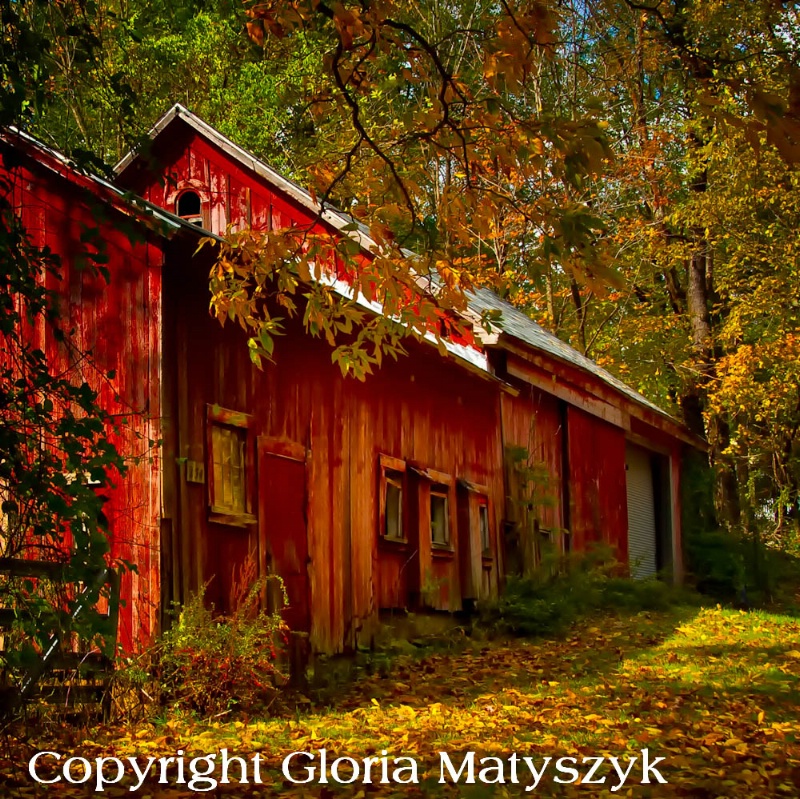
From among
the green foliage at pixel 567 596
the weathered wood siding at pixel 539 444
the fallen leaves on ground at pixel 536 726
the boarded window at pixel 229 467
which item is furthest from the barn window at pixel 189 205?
the fallen leaves on ground at pixel 536 726

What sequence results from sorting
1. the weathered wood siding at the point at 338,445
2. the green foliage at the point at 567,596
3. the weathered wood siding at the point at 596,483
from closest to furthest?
the weathered wood siding at the point at 338,445
the green foliage at the point at 567,596
the weathered wood siding at the point at 596,483

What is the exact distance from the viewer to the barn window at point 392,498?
44.8ft

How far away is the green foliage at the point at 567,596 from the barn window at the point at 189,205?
24.3 feet

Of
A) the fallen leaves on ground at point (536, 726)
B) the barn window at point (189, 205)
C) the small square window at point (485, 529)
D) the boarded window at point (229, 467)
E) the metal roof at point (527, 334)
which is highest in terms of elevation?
the barn window at point (189, 205)

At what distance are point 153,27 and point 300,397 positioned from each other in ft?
57.7

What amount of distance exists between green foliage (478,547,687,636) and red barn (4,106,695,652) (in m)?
0.48

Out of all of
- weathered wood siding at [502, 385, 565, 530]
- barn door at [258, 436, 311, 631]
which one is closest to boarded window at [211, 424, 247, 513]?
barn door at [258, 436, 311, 631]

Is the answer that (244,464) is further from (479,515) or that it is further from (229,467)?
(479,515)

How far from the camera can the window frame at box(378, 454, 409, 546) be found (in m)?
13.6

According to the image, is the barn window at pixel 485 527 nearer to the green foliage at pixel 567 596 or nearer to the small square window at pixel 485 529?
the small square window at pixel 485 529

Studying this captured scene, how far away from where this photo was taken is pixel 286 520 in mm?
11648

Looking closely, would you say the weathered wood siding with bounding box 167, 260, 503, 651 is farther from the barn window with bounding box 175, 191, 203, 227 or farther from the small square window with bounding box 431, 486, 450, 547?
the barn window with bounding box 175, 191, 203, 227

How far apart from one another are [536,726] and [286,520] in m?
3.85

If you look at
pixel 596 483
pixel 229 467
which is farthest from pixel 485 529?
pixel 229 467
